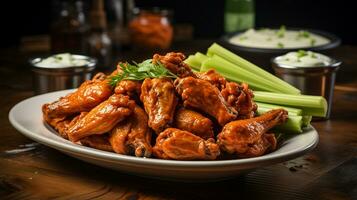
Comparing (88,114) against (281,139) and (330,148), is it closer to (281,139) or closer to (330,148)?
(281,139)

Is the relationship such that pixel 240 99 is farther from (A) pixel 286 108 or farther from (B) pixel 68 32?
(B) pixel 68 32

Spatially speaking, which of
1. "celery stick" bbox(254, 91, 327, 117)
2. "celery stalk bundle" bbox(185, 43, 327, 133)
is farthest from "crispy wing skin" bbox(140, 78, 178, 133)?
"celery stick" bbox(254, 91, 327, 117)

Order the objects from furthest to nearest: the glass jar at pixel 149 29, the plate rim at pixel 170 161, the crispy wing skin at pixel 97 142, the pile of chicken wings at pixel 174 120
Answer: the glass jar at pixel 149 29
the crispy wing skin at pixel 97 142
the pile of chicken wings at pixel 174 120
the plate rim at pixel 170 161

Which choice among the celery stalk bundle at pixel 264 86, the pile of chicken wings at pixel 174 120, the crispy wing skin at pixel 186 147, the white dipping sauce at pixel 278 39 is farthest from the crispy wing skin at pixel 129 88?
the white dipping sauce at pixel 278 39

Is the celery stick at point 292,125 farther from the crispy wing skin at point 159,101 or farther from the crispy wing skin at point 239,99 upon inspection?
the crispy wing skin at point 159,101

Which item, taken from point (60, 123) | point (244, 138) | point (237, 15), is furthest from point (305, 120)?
point (237, 15)

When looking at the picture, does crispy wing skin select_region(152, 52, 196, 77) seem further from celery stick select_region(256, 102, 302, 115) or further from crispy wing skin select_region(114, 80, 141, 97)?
celery stick select_region(256, 102, 302, 115)

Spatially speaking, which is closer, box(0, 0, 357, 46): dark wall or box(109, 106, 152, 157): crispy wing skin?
box(109, 106, 152, 157): crispy wing skin
